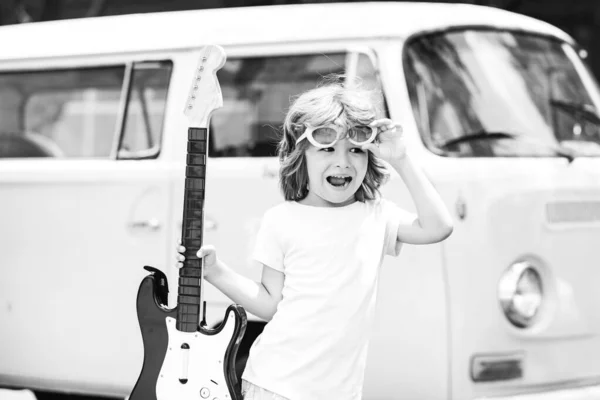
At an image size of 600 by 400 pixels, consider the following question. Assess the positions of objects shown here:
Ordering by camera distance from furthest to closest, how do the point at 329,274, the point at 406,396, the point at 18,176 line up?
the point at 18,176 → the point at 406,396 → the point at 329,274

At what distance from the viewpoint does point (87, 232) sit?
4680 mm

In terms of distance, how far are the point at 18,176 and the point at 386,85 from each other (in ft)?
6.76

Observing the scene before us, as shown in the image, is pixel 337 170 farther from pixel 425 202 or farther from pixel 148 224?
pixel 148 224

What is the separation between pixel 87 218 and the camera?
469 cm

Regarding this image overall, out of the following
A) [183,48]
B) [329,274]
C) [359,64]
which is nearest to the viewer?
[329,274]

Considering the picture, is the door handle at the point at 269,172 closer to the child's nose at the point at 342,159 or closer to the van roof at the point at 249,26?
the van roof at the point at 249,26

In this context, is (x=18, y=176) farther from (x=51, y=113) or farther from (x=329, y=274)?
(x=329, y=274)

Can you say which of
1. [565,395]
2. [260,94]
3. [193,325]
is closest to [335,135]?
[193,325]

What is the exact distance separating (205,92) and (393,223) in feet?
2.35

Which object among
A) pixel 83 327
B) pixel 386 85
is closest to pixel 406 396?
pixel 386 85

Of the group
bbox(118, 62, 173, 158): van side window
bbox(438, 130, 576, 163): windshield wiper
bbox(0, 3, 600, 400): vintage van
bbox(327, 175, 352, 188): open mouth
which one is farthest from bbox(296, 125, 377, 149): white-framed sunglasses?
bbox(118, 62, 173, 158): van side window

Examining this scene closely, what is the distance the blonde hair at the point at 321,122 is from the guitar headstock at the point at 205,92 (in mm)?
249

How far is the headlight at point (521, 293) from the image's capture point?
3.96 m

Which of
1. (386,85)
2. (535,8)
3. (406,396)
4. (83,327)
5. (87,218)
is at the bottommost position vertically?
(406,396)
